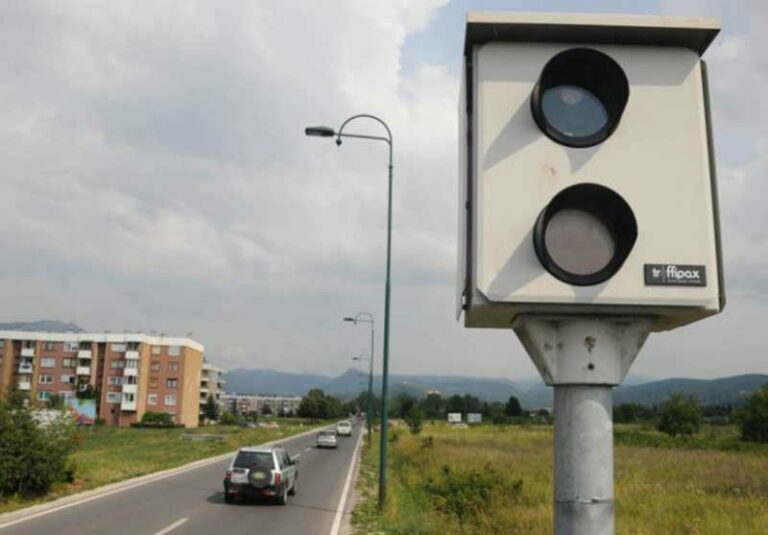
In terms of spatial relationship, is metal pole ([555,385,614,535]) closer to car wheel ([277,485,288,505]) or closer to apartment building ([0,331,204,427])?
→ car wheel ([277,485,288,505])

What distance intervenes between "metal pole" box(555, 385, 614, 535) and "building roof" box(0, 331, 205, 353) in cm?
10872

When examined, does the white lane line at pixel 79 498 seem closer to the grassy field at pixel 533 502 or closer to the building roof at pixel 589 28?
the grassy field at pixel 533 502

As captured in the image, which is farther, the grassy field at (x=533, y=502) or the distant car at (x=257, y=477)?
the distant car at (x=257, y=477)


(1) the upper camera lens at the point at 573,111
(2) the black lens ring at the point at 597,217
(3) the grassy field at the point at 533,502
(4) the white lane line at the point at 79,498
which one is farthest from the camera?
(4) the white lane line at the point at 79,498

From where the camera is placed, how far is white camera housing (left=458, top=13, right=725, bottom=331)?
4.16 m

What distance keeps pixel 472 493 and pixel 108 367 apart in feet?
328

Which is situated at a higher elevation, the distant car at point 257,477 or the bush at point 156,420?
the distant car at point 257,477

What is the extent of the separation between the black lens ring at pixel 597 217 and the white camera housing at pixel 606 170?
1.7 inches

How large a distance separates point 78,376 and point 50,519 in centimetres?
10050

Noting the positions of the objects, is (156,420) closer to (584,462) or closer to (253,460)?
(253,460)

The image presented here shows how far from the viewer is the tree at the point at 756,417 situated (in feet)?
208

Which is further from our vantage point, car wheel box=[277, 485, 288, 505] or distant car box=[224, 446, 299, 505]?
car wheel box=[277, 485, 288, 505]

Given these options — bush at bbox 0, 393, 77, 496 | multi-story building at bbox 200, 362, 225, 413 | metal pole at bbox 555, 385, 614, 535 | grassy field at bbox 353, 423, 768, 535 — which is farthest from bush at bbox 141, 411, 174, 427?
metal pole at bbox 555, 385, 614, 535

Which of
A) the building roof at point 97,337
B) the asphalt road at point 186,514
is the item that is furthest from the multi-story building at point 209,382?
the asphalt road at point 186,514
